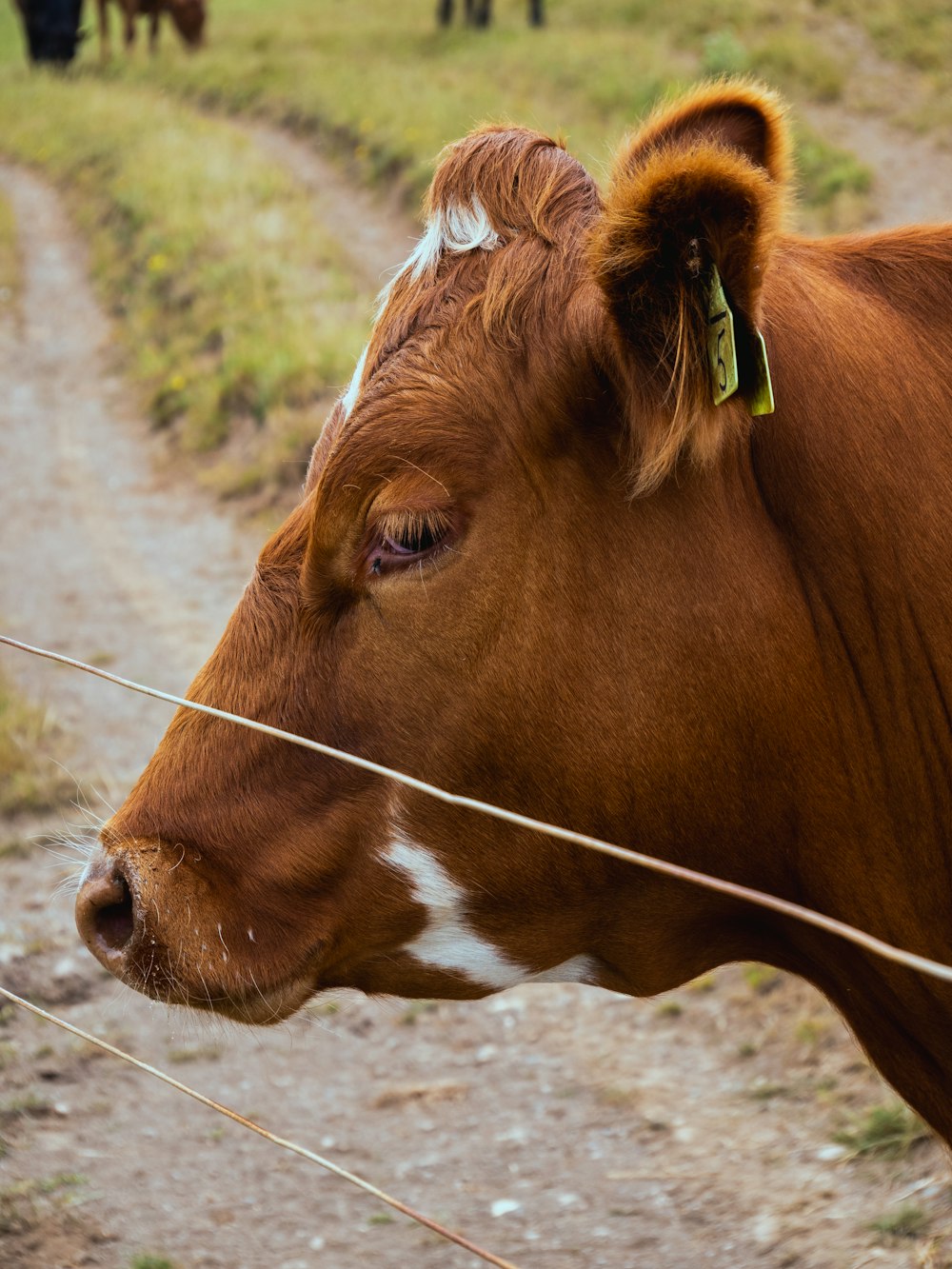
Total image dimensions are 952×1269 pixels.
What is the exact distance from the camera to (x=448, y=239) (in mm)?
2285

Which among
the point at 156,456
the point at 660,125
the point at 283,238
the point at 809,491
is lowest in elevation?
the point at 156,456

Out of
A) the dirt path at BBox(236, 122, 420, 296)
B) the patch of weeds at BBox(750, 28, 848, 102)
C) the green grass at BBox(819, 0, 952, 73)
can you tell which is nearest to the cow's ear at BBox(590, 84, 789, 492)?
the dirt path at BBox(236, 122, 420, 296)

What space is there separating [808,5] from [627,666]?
17.3 m

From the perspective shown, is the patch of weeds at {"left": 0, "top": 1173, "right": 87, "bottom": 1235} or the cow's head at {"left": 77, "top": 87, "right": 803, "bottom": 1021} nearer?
the cow's head at {"left": 77, "top": 87, "right": 803, "bottom": 1021}

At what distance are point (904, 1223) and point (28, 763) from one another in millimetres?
3872

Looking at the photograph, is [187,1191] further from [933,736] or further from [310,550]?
[933,736]

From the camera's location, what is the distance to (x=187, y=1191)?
349cm

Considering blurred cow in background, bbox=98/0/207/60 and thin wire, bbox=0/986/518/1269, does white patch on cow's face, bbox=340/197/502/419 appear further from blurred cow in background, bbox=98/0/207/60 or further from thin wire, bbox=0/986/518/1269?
blurred cow in background, bbox=98/0/207/60

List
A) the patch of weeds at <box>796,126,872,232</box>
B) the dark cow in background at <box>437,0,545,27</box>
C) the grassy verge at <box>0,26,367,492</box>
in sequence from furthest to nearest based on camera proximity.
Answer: the dark cow in background at <box>437,0,545,27</box>, the patch of weeds at <box>796,126,872,232</box>, the grassy verge at <box>0,26,367,492</box>

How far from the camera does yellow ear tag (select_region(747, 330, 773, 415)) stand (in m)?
1.87

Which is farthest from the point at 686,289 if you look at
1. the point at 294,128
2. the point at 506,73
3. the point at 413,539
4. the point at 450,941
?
the point at 294,128

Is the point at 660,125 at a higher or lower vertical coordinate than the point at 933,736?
higher

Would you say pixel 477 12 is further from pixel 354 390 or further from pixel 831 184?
pixel 354 390

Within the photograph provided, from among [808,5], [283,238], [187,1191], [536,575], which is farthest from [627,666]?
[808,5]
